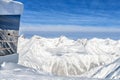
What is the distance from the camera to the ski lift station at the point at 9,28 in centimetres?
2275

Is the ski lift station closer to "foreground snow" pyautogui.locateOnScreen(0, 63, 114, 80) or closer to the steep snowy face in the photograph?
the steep snowy face

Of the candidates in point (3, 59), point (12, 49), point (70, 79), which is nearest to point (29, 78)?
point (70, 79)

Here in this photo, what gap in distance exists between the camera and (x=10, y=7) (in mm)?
23281

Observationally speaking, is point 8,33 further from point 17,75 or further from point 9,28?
point 17,75

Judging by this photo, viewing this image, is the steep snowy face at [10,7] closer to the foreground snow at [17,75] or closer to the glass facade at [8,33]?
the glass facade at [8,33]

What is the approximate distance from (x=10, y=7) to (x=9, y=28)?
160 centimetres

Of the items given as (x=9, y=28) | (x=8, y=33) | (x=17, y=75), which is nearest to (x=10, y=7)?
(x=9, y=28)

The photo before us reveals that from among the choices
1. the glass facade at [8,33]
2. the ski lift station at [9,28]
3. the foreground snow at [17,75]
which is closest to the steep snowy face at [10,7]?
the ski lift station at [9,28]

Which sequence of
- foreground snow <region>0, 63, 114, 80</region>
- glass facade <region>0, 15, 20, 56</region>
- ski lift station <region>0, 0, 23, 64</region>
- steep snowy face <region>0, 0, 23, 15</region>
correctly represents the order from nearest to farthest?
foreground snow <region>0, 63, 114, 80</region>
steep snowy face <region>0, 0, 23, 15</region>
ski lift station <region>0, 0, 23, 64</region>
glass facade <region>0, 15, 20, 56</region>

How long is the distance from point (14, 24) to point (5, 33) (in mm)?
1371

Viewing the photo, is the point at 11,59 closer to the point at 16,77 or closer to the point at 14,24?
the point at 14,24

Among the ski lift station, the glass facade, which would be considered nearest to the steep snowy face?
the ski lift station

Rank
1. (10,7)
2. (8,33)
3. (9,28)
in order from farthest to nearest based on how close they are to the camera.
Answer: (9,28) < (8,33) < (10,7)

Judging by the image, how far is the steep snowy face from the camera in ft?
72.8
